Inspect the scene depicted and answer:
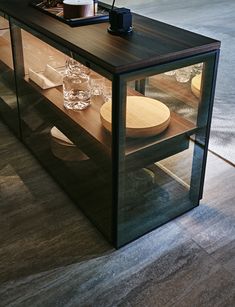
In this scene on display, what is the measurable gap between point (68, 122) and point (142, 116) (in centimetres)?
35

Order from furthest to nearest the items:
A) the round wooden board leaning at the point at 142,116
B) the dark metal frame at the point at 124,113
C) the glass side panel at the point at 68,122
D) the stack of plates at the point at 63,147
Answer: the stack of plates at the point at 63,147 → the glass side panel at the point at 68,122 → the round wooden board leaning at the point at 142,116 → the dark metal frame at the point at 124,113

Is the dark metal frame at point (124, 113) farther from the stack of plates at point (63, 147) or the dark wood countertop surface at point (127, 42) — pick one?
the stack of plates at point (63, 147)

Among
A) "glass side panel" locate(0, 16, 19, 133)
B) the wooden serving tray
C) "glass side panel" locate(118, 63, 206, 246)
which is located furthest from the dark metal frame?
"glass side panel" locate(0, 16, 19, 133)

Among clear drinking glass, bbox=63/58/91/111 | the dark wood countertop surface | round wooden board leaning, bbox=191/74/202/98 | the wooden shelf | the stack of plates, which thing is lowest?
the stack of plates

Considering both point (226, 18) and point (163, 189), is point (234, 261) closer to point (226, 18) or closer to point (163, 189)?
point (163, 189)

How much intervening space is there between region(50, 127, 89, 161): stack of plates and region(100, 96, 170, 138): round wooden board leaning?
305 mm

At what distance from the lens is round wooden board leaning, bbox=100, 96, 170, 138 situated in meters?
1.47

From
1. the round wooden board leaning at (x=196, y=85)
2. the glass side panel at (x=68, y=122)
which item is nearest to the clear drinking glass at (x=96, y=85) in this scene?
the glass side panel at (x=68, y=122)

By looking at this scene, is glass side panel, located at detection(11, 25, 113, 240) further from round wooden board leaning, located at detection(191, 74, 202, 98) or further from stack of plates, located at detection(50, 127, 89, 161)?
round wooden board leaning, located at detection(191, 74, 202, 98)

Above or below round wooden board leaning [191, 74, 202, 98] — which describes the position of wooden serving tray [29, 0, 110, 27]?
above

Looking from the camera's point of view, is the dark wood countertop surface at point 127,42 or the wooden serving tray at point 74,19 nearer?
the dark wood countertop surface at point 127,42

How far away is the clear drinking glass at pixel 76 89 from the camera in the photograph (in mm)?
1729

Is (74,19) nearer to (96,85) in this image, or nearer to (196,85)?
(96,85)

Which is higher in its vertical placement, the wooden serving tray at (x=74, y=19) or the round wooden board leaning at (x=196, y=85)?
the wooden serving tray at (x=74, y=19)
